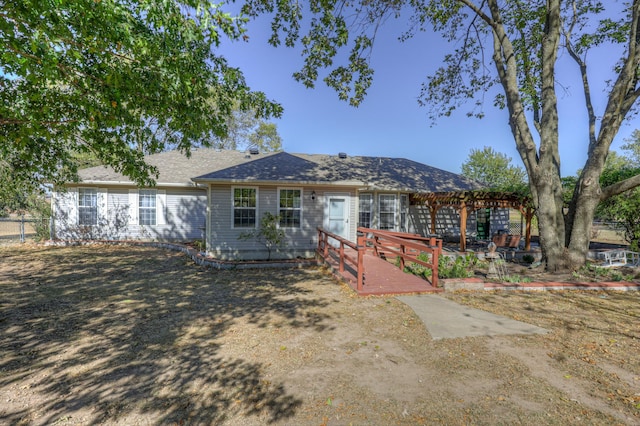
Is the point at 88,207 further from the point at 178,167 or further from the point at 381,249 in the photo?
the point at 381,249

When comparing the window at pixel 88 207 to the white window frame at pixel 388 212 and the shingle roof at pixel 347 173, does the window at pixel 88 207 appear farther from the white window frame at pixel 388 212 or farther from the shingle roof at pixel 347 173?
the white window frame at pixel 388 212

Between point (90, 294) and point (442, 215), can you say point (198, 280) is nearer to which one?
point (90, 294)

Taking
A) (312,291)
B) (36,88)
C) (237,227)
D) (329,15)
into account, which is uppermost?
(329,15)

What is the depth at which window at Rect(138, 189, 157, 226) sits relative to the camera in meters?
13.7

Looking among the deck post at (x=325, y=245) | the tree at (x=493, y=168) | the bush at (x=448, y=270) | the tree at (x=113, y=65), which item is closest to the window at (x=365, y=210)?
the deck post at (x=325, y=245)

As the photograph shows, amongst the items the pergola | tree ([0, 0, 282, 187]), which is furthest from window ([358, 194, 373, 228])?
tree ([0, 0, 282, 187])

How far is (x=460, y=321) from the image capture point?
16.8 ft

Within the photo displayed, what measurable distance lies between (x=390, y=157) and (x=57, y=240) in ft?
58.4

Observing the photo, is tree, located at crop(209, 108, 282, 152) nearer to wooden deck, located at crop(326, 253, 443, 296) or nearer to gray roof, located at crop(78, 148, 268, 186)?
gray roof, located at crop(78, 148, 268, 186)

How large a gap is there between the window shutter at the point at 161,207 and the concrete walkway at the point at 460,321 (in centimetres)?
1218

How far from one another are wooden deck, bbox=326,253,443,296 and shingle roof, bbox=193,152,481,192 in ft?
10.7

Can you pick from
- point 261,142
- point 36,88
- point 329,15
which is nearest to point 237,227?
point 36,88

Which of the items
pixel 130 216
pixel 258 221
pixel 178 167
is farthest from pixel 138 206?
pixel 258 221

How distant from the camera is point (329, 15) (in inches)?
376
